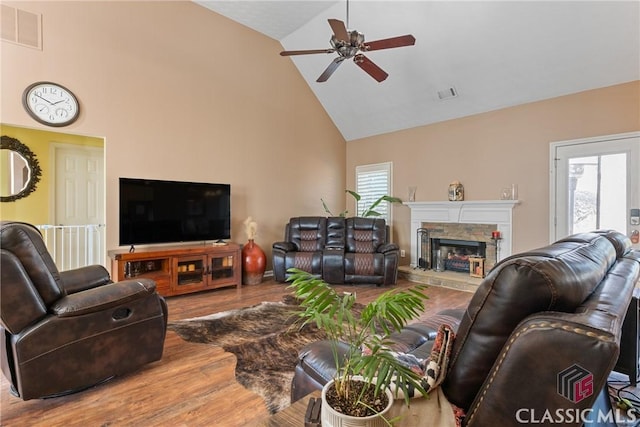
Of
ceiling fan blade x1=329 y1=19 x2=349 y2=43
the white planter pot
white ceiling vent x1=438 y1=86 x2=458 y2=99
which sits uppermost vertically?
white ceiling vent x1=438 y1=86 x2=458 y2=99

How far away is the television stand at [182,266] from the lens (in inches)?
152

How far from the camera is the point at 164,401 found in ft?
6.31

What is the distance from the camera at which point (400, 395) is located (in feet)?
3.06

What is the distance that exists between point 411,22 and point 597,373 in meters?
4.75

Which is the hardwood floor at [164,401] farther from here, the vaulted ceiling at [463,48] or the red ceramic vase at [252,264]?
the vaulted ceiling at [463,48]

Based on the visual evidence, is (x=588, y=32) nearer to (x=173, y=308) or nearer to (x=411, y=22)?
(x=411, y=22)

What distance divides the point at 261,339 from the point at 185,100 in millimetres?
3673

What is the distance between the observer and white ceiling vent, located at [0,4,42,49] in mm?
3314

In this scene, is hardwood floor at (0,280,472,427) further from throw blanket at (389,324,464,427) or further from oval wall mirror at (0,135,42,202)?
oval wall mirror at (0,135,42,202)

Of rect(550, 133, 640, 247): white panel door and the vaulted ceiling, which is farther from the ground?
the vaulted ceiling

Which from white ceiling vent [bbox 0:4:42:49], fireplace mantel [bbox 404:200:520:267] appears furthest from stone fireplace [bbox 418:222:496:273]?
white ceiling vent [bbox 0:4:42:49]

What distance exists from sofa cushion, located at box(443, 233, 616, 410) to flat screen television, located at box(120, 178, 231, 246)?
410 cm

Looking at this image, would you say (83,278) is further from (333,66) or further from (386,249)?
(386,249)

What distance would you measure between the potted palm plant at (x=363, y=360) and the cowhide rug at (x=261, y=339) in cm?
88
